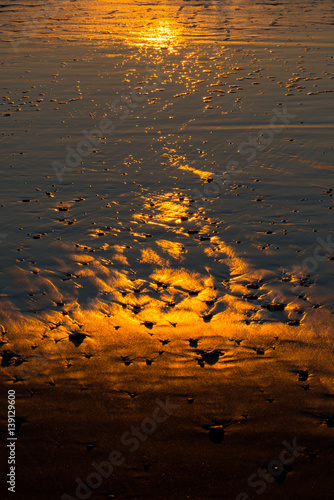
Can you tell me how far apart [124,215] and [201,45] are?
490 inches

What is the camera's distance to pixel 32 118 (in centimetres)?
1307

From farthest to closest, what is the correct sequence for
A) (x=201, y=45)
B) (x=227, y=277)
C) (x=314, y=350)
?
1. (x=201, y=45)
2. (x=227, y=277)
3. (x=314, y=350)

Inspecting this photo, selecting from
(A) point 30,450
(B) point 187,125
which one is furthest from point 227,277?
(B) point 187,125

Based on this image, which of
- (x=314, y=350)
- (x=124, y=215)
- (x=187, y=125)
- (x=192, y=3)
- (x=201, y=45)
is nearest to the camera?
(x=314, y=350)

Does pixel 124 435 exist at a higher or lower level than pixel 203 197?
lower

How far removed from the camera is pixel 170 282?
22.3ft

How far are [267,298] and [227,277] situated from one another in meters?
0.65

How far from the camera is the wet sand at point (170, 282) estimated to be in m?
4.41

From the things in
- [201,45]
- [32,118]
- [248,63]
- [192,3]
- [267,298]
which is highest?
[192,3]

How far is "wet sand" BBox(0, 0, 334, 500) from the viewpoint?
441 cm

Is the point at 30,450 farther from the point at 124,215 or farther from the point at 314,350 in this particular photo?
the point at 124,215

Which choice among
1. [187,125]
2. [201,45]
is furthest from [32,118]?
[201,45]

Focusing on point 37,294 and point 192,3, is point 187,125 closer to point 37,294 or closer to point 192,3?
point 37,294

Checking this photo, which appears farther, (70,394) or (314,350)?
(314,350)
